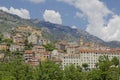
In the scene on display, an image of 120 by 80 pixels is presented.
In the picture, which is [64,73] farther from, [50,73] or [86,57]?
[86,57]

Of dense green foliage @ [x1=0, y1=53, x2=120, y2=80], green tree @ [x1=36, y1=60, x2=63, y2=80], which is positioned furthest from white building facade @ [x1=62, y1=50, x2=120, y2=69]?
green tree @ [x1=36, y1=60, x2=63, y2=80]

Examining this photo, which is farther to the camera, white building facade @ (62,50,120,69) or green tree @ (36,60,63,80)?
white building facade @ (62,50,120,69)

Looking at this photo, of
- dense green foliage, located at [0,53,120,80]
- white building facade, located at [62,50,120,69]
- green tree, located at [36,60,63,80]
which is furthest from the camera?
white building facade, located at [62,50,120,69]

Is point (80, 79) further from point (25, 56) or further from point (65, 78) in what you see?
point (25, 56)

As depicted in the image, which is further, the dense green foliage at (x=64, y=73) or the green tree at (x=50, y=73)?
the green tree at (x=50, y=73)

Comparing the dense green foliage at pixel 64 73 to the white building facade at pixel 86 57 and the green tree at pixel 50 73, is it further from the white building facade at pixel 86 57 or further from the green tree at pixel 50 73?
the white building facade at pixel 86 57

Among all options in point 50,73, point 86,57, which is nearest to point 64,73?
point 50,73

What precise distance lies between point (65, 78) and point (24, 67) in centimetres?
1436

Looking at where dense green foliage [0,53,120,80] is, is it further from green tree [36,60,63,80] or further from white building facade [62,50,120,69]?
white building facade [62,50,120,69]

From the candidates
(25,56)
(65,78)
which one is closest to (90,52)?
(25,56)

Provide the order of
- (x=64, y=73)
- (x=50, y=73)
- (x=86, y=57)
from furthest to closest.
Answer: (x=86, y=57) → (x=64, y=73) → (x=50, y=73)

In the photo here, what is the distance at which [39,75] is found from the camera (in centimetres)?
6309

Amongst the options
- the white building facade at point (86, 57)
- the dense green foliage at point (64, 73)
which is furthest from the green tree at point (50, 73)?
the white building facade at point (86, 57)

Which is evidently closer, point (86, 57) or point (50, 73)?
→ point (50, 73)
